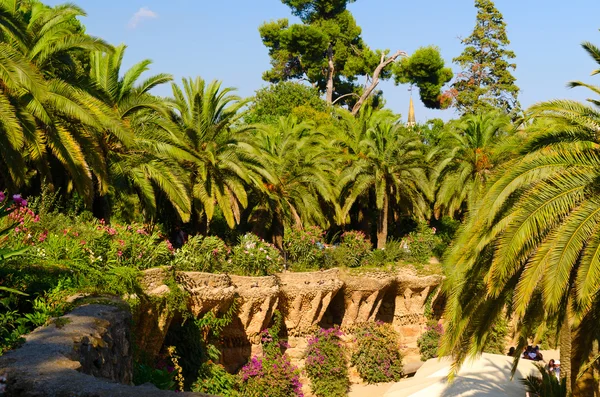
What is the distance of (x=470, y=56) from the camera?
5409cm

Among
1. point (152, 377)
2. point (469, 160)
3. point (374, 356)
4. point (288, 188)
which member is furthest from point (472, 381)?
point (469, 160)

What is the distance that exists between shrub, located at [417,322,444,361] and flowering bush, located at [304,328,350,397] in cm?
424

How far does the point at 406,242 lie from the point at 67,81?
14.5 metres

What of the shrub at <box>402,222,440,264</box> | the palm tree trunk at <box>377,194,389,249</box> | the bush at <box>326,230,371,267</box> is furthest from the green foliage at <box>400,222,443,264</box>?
the bush at <box>326,230,371,267</box>

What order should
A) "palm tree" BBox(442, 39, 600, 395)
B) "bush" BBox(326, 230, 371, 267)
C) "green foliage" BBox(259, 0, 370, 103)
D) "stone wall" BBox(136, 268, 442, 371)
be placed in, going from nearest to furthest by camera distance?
"palm tree" BBox(442, 39, 600, 395), "stone wall" BBox(136, 268, 442, 371), "bush" BBox(326, 230, 371, 267), "green foliage" BBox(259, 0, 370, 103)

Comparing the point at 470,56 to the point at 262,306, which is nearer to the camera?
the point at 262,306

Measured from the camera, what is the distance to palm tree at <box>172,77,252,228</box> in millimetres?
19297

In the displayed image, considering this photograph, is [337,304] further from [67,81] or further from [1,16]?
[1,16]

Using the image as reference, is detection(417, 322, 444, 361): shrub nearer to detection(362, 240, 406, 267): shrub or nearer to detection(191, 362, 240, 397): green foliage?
detection(362, 240, 406, 267): shrub

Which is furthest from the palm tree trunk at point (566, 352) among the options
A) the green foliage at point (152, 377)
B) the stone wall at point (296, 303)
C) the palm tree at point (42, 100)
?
the palm tree at point (42, 100)

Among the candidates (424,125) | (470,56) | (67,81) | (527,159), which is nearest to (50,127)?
(67,81)

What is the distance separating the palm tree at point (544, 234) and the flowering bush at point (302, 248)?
10.7 meters

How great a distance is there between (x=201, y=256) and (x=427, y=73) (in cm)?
4239

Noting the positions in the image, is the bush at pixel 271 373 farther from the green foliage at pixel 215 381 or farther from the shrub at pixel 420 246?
the shrub at pixel 420 246
